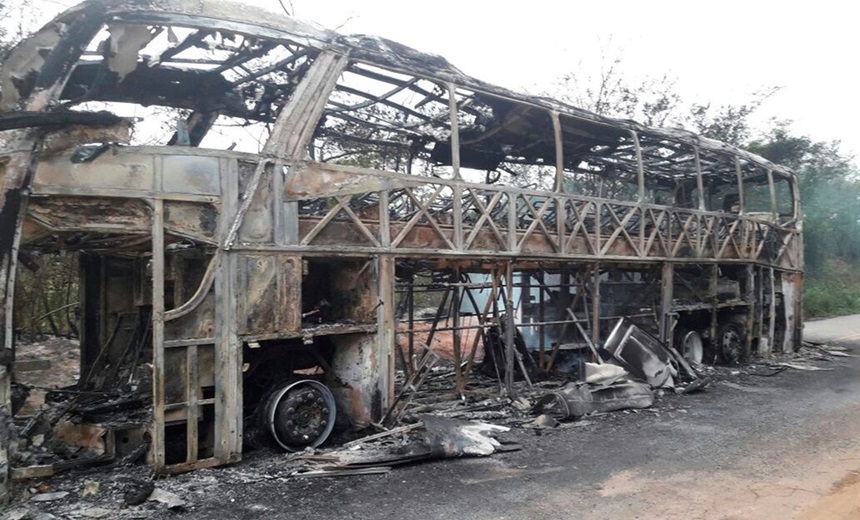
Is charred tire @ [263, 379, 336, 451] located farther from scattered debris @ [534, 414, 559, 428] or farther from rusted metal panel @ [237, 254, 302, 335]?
scattered debris @ [534, 414, 559, 428]

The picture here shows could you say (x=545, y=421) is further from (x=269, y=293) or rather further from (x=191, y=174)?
(x=191, y=174)

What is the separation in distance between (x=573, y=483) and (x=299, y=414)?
3.27 metres

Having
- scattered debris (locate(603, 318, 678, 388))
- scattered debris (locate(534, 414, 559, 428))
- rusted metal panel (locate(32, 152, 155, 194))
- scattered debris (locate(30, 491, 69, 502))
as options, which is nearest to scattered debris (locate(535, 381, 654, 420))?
scattered debris (locate(534, 414, 559, 428))

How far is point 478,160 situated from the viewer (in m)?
12.9

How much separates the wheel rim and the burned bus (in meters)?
2.42

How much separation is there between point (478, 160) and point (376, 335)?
6.34m

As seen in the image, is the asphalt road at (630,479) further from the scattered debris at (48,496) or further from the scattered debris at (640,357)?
the scattered debris at (640,357)

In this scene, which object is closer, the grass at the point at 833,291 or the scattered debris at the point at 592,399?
the scattered debris at the point at 592,399

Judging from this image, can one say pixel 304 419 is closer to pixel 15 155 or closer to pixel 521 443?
pixel 521 443

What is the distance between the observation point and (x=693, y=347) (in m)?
13.6

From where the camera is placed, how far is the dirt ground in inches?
211

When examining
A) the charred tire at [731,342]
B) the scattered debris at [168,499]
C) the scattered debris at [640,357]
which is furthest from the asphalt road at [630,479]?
the charred tire at [731,342]

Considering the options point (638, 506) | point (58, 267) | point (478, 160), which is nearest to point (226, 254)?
point (638, 506)

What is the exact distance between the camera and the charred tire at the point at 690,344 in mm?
Answer: 13312
